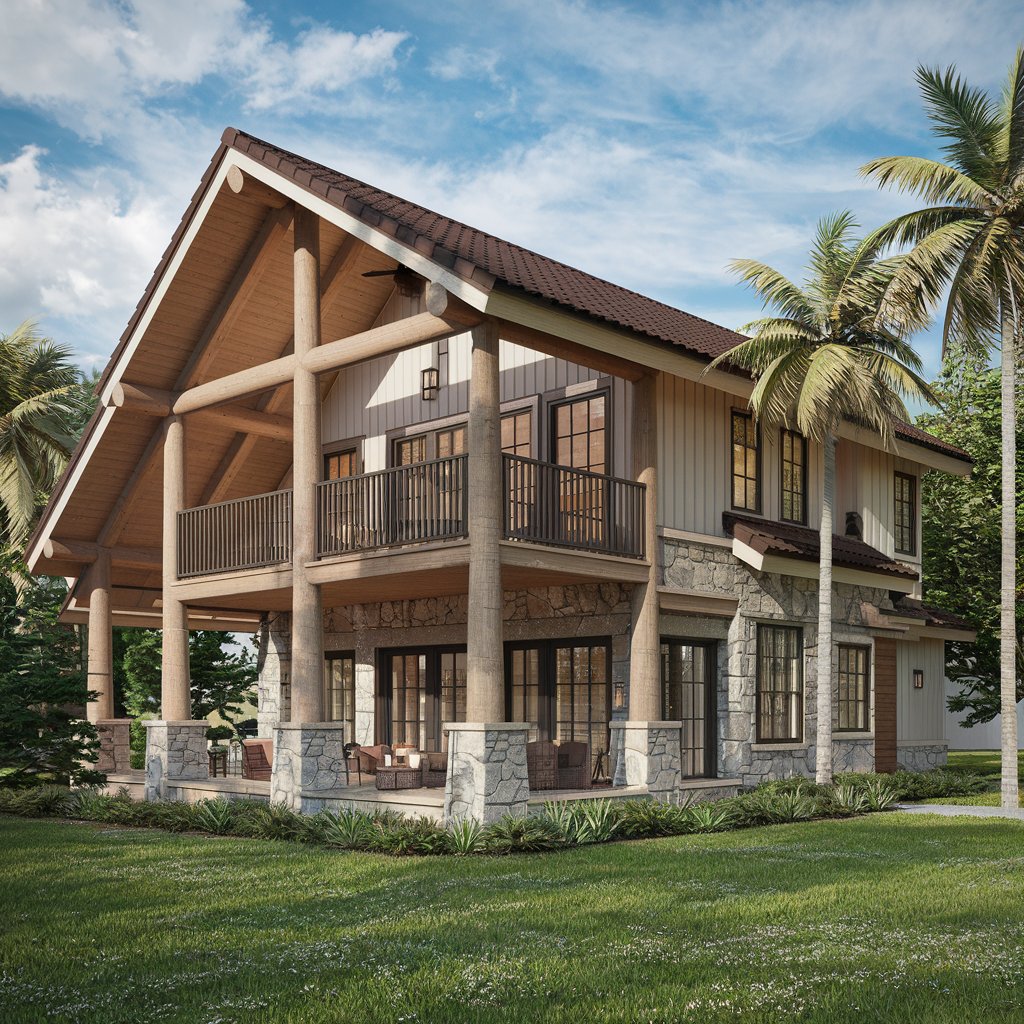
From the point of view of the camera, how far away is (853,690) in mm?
21000

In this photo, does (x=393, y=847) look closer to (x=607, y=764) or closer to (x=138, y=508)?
(x=607, y=764)

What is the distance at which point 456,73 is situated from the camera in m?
18.0

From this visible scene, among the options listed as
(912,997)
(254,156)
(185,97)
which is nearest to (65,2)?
(185,97)

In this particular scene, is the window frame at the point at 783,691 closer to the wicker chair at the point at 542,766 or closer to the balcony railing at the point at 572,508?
the balcony railing at the point at 572,508

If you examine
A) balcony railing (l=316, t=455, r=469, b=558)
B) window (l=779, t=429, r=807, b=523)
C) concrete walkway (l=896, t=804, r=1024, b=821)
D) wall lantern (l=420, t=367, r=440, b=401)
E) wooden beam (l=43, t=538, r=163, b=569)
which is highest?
wall lantern (l=420, t=367, r=440, b=401)

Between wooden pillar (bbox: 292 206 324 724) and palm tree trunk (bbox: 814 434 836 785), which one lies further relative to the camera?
palm tree trunk (bbox: 814 434 836 785)

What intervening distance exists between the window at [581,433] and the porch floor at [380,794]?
4.67 m

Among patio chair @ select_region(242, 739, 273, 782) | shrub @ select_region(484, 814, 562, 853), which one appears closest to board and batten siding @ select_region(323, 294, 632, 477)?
patio chair @ select_region(242, 739, 273, 782)

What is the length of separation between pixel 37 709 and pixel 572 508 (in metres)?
9.41

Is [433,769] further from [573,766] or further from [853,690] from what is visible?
[853,690]

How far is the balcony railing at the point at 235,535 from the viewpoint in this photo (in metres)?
17.9

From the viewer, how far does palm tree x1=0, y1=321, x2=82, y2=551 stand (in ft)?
91.1

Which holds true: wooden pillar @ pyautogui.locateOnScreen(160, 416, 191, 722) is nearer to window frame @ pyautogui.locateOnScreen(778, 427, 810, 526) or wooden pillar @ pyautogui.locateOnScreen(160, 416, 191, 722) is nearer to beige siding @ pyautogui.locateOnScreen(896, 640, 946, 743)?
window frame @ pyautogui.locateOnScreen(778, 427, 810, 526)

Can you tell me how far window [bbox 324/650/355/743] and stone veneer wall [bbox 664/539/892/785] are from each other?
6615 millimetres
